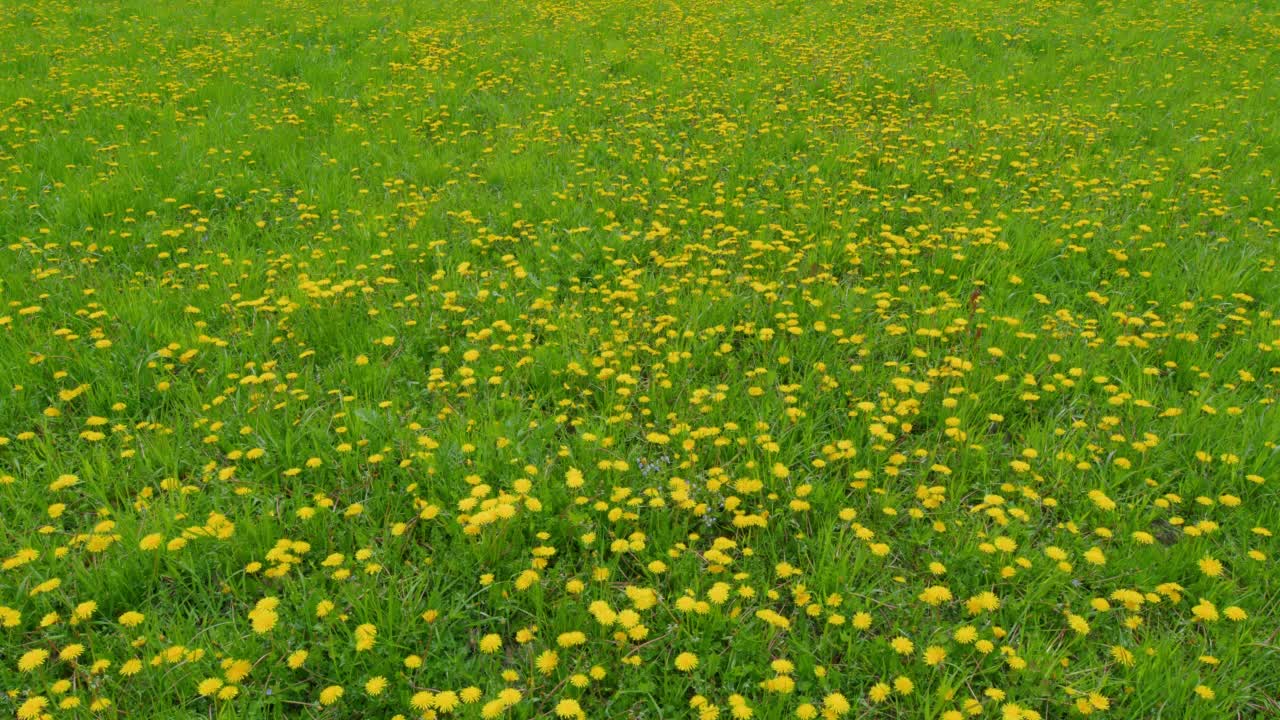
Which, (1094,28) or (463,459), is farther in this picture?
(1094,28)

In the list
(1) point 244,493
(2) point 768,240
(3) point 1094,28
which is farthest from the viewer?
(3) point 1094,28

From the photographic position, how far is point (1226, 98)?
7473 millimetres

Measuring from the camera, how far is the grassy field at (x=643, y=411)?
7.80 feet

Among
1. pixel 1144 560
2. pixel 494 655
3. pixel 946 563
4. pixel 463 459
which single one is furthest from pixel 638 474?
pixel 1144 560

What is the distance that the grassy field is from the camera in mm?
2379

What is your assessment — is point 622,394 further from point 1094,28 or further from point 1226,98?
point 1094,28

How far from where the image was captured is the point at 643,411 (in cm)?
340

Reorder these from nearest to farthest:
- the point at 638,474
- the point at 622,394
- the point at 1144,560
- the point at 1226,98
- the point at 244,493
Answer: the point at 1144,560, the point at 244,493, the point at 638,474, the point at 622,394, the point at 1226,98

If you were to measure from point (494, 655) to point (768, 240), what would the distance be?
342 centimetres

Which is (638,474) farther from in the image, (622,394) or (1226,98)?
(1226,98)

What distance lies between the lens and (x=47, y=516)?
117 inches

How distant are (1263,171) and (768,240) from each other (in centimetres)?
416

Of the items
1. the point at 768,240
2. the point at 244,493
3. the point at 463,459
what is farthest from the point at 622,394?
the point at 768,240

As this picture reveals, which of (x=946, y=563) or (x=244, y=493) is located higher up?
(x=244, y=493)
